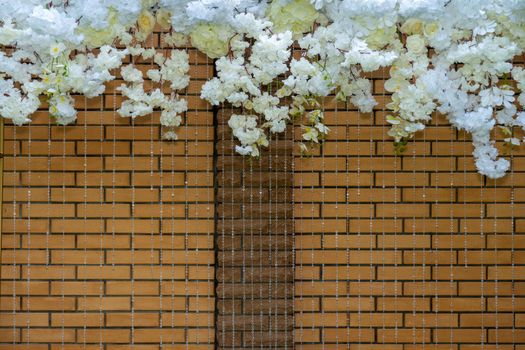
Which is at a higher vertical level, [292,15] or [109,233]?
[292,15]

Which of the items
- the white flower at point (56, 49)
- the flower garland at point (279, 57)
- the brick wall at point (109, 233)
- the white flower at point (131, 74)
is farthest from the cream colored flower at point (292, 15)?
the white flower at point (56, 49)

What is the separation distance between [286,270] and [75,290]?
1.04m

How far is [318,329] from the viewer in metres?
3.85

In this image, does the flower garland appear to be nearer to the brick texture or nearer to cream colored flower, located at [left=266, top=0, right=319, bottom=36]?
cream colored flower, located at [left=266, top=0, right=319, bottom=36]

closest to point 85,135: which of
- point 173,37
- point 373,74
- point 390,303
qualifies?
point 173,37

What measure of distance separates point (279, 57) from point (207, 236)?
1.02 m

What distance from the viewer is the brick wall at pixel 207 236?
3.82m

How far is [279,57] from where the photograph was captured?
329 centimetres

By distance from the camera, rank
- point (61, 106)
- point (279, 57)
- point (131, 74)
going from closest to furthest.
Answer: point (279, 57)
point (61, 106)
point (131, 74)

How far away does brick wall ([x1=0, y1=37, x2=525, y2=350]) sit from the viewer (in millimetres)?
3820

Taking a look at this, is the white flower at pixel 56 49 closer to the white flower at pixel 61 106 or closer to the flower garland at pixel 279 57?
the flower garland at pixel 279 57

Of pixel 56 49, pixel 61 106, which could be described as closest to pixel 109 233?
pixel 61 106

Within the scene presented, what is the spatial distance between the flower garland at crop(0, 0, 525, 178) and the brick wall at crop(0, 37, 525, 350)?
0.51 feet

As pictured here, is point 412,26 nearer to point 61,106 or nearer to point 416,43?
A: point 416,43
